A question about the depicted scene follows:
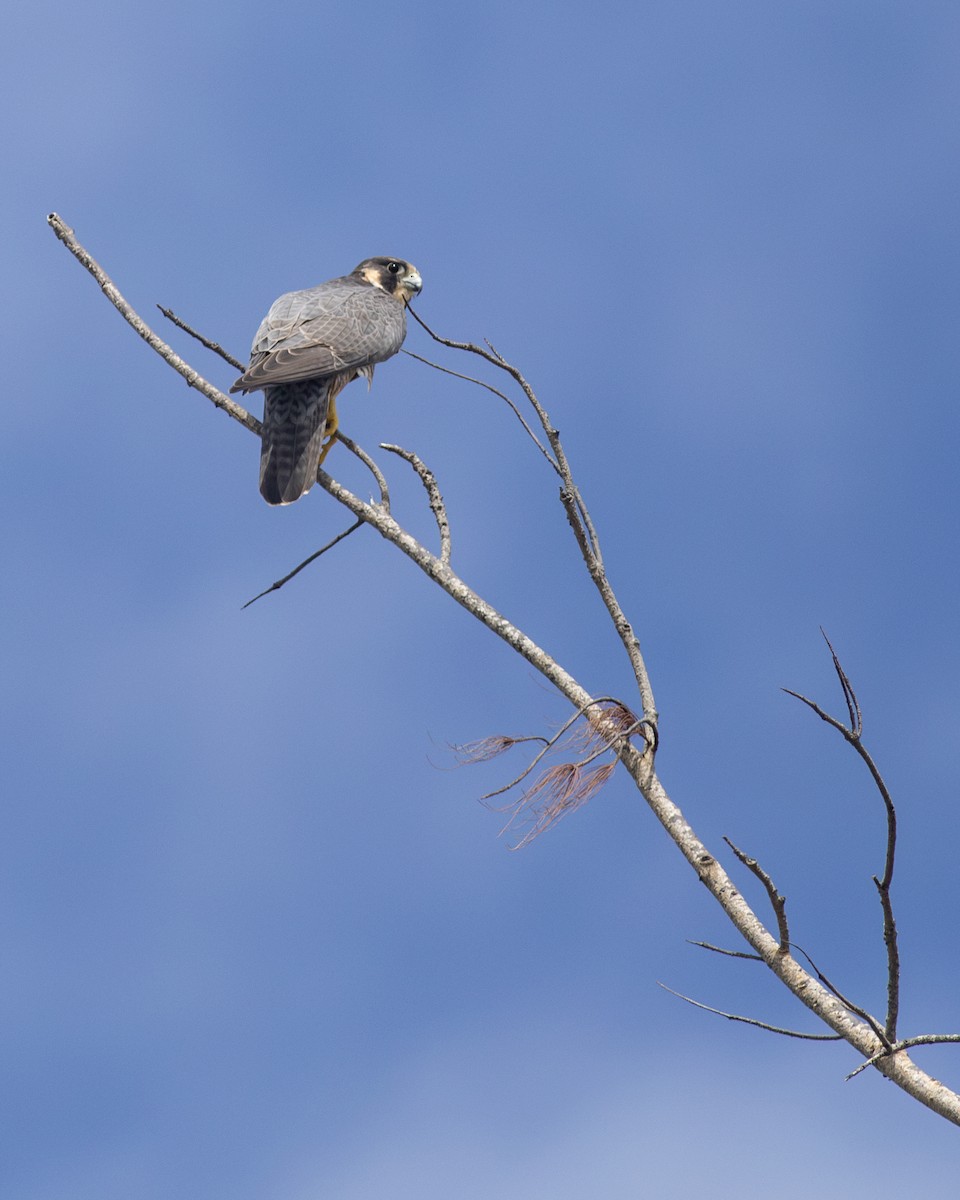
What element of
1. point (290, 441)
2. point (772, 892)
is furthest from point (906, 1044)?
point (290, 441)

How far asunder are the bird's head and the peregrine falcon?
0.67 meters

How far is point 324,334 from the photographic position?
6.23 m

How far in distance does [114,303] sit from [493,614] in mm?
2422

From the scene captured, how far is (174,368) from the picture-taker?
5.13 meters

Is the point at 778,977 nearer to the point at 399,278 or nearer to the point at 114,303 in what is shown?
the point at 114,303

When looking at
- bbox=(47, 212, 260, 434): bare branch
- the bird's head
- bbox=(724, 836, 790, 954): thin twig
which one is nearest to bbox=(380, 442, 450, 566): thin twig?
bbox=(47, 212, 260, 434): bare branch

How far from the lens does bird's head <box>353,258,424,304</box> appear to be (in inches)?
317

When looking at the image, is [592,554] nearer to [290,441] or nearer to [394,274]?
[290,441]

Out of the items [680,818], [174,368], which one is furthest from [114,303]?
[680,818]

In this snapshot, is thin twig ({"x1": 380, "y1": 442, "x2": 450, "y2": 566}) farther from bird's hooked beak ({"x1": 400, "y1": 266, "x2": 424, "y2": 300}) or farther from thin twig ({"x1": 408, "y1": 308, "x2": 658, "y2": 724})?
bird's hooked beak ({"x1": 400, "y1": 266, "x2": 424, "y2": 300})

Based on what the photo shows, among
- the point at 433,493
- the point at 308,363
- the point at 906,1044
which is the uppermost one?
the point at 308,363

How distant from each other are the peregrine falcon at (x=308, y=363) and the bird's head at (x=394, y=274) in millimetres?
666

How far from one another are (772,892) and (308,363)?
355cm

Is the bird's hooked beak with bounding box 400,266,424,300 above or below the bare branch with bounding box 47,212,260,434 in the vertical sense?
above
